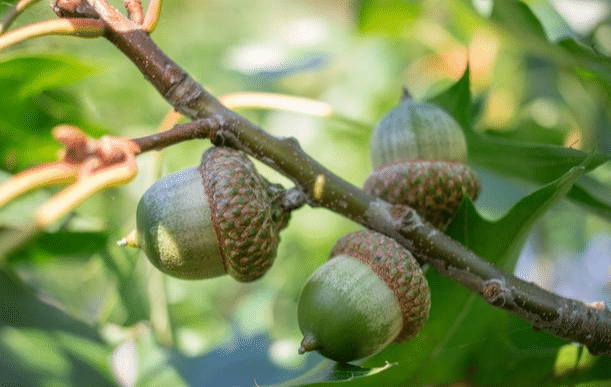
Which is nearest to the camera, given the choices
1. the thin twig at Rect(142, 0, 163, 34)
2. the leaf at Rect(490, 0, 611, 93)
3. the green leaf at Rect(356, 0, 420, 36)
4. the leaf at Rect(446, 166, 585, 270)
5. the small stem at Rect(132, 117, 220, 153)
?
the small stem at Rect(132, 117, 220, 153)

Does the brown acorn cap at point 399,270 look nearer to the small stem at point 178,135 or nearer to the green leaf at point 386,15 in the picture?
the small stem at point 178,135

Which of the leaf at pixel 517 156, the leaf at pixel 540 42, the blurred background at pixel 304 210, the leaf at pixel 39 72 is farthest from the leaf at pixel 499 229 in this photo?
the leaf at pixel 39 72

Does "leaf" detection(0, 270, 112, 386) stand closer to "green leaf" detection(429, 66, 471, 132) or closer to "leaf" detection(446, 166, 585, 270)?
"leaf" detection(446, 166, 585, 270)

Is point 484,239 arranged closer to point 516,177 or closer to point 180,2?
point 516,177

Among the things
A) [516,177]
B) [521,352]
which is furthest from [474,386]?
[516,177]

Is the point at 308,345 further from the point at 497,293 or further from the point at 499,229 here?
the point at 499,229

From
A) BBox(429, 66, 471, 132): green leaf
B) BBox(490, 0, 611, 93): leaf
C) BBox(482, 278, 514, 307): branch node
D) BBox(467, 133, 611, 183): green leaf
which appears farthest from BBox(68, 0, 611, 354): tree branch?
BBox(490, 0, 611, 93): leaf

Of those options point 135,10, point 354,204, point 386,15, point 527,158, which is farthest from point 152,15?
point 386,15
